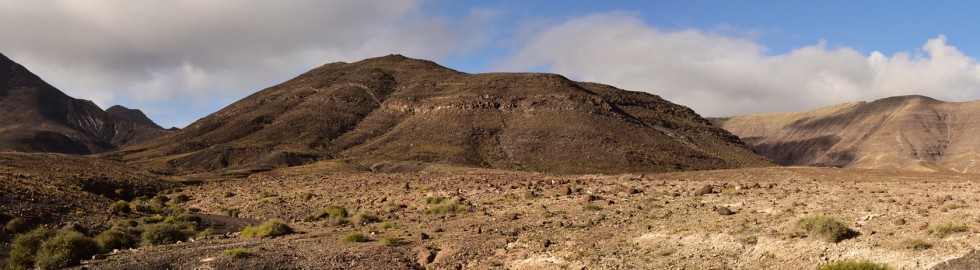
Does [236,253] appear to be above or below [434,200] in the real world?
below

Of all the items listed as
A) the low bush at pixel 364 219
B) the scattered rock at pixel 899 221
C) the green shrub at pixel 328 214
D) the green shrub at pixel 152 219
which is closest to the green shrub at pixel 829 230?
the scattered rock at pixel 899 221

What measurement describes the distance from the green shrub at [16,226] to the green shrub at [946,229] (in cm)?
3193

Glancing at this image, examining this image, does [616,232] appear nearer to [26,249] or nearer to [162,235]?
[162,235]

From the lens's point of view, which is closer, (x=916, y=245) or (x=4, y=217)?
(x=916, y=245)

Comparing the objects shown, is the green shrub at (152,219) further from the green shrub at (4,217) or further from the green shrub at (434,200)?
the green shrub at (434,200)

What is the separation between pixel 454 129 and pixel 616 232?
240 ft

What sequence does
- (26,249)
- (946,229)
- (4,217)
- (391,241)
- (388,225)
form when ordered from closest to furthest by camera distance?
(946,229), (26,249), (391,241), (4,217), (388,225)

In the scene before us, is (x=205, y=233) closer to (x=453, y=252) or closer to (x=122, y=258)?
(x=122, y=258)

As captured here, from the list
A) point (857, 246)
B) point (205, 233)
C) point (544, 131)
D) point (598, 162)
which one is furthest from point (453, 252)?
point (544, 131)

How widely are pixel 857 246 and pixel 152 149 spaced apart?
11192cm

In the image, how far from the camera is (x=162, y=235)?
24.3m

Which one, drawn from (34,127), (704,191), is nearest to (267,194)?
(704,191)

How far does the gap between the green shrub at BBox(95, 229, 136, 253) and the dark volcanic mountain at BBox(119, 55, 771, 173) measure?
→ 165 feet

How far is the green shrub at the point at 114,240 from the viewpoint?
870 inches
